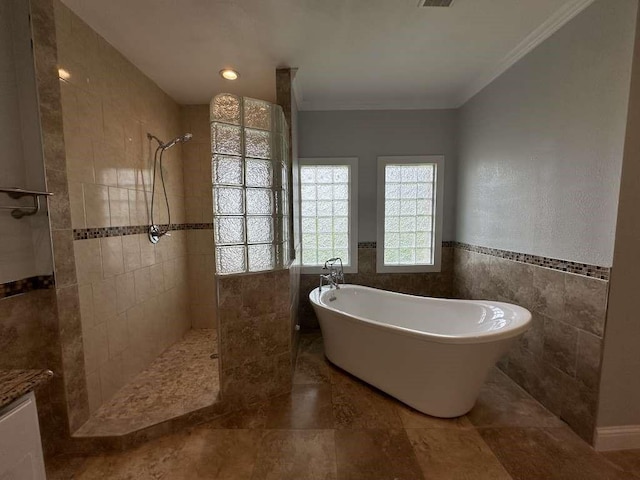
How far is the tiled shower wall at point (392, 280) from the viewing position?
2967 mm

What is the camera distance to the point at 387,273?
298 cm

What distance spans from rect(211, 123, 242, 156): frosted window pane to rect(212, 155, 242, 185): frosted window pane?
1.7 inches

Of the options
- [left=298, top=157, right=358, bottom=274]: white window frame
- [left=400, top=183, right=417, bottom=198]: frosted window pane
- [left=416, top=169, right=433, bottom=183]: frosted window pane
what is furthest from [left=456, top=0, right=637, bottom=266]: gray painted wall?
[left=298, top=157, right=358, bottom=274]: white window frame

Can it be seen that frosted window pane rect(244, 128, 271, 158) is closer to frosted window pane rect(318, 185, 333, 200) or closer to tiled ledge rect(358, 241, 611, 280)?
frosted window pane rect(318, 185, 333, 200)

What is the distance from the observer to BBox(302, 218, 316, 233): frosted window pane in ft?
9.78

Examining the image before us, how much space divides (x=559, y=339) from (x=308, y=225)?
2236mm

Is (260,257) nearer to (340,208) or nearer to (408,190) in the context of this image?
(340,208)

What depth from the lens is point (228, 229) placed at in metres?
1.71

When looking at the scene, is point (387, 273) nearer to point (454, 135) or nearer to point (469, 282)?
point (469, 282)

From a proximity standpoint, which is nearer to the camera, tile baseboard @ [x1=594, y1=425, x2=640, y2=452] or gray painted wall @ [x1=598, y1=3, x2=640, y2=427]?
gray painted wall @ [x1=598, y1=3, x2=640, y2=427]

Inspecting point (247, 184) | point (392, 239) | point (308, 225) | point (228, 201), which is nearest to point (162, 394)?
point (228, 201)

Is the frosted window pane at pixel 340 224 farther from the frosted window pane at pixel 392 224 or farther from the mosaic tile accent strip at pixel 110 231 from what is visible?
the mosaic tile accent strip at pixel 110 231

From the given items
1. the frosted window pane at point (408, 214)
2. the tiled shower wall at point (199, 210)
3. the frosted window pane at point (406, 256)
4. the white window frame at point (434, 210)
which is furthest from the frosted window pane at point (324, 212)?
the tiled shower wall at point (199, 210)

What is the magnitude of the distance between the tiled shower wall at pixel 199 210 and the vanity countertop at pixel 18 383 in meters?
2.03
